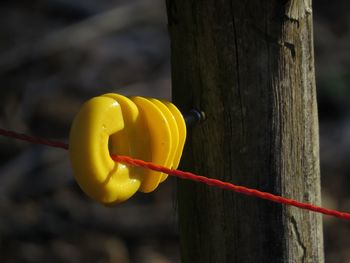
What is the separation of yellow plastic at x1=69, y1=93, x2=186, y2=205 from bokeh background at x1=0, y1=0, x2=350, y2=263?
2.17 meters

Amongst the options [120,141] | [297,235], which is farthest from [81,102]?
[120,141]

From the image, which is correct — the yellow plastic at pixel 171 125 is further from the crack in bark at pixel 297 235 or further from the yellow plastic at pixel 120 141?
the crack in bark at pixel 297 235

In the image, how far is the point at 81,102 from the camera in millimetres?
5293

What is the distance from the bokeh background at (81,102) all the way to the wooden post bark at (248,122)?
190 cm

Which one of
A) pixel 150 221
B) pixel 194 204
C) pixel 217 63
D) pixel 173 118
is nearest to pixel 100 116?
pixel 173 118

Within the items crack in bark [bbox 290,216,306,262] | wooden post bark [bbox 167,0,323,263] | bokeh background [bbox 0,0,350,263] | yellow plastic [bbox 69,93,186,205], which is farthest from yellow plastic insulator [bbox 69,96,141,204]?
bokeh background [bbox 0,0,350,263]

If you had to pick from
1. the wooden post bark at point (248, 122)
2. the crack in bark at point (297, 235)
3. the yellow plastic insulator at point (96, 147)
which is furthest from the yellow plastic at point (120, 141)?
the crack in bark at point (297, 235)

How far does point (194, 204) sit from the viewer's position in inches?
77.8

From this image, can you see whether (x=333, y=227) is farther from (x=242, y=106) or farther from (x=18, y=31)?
(x=242, y=106)

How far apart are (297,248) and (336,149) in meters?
2.94

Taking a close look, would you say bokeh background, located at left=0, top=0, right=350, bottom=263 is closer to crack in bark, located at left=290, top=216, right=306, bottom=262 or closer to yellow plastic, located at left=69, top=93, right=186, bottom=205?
crack in bark, located at left=290, top=216, right=306, bottom=262

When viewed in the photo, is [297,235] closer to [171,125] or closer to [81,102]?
[171,125]

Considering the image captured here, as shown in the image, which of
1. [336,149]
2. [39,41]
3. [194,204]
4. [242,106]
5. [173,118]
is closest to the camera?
[173,118]

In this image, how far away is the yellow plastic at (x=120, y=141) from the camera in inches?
61.8
